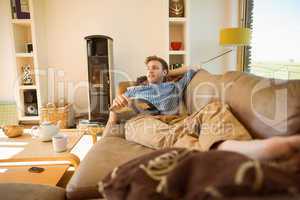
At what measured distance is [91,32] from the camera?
11.2ft

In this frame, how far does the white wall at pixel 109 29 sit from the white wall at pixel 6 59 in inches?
20.7

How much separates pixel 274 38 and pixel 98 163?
2.43 metres

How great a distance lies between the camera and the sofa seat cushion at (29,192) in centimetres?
102

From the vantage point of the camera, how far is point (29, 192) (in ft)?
3.47

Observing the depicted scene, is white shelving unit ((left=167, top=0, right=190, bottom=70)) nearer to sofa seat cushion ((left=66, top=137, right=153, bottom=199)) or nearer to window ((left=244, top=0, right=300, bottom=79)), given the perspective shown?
window ((left=244, top=0, right=300, bottom=79))

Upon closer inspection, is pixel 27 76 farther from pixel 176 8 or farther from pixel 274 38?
pixel 274 38

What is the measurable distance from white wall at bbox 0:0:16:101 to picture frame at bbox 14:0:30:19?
37 centimetres

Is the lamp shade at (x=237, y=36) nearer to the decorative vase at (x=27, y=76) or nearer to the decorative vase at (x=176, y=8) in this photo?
the decorative vase at (x=176, y=8)

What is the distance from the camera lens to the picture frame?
3025 millimetres

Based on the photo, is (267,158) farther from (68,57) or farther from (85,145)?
(68,57)

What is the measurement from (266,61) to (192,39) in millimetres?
1044

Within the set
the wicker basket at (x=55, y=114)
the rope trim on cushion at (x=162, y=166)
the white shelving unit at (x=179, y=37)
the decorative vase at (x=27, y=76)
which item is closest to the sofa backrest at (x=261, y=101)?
the rope trim on cushion at (x=162, y=166)

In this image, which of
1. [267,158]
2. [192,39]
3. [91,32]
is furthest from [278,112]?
[91,32]

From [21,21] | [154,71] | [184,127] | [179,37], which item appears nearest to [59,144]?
[184,127]
